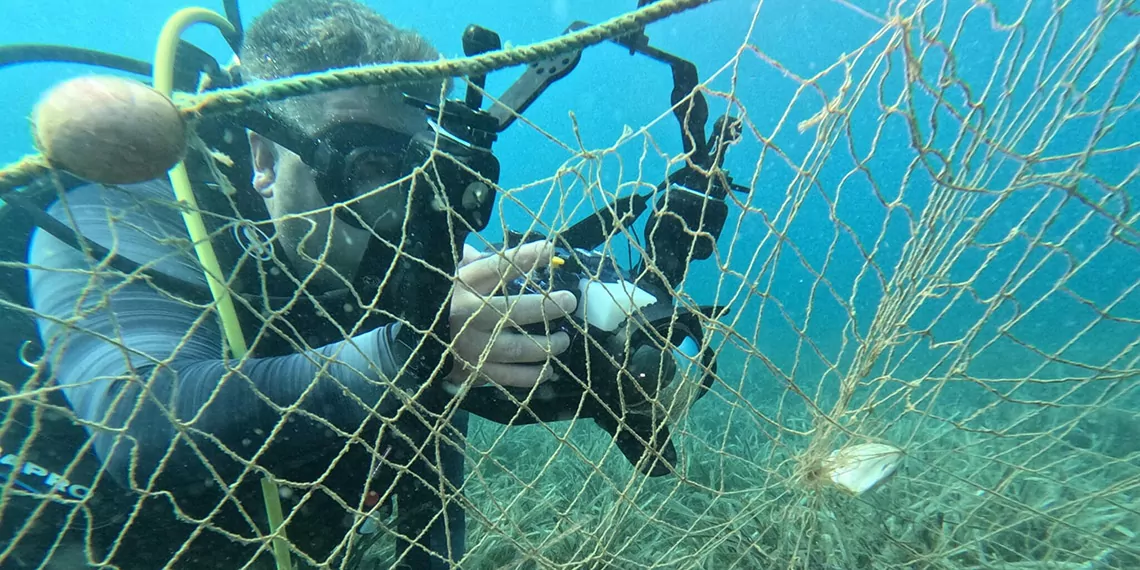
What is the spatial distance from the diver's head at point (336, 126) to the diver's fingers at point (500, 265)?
189 millimetres

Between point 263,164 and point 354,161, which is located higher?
point 263,164

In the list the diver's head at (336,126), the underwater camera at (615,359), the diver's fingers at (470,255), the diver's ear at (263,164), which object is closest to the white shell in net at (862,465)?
the underwater camera at (615,359)

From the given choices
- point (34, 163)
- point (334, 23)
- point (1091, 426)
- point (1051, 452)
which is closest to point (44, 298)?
point (34, 163)

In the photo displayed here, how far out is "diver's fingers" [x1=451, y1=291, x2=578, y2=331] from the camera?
117 centimetres

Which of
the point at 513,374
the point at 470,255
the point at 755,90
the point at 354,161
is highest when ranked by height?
the point at 755,90

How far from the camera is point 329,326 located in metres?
1.78

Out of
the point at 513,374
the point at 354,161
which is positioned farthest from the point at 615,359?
the point at 354,161

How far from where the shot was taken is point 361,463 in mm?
1647

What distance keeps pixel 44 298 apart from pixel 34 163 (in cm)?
74

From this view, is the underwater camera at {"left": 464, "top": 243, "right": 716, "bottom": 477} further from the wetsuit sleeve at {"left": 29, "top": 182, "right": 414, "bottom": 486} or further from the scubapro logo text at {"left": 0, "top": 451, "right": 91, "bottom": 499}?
the scubapro logo text at {"left": 0, "top": 451, "right": 91, "bottom": 499}

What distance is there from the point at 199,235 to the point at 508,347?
660 millimetres

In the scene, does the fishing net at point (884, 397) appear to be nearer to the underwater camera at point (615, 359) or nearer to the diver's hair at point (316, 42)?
the underwater camera at point (615, 359)

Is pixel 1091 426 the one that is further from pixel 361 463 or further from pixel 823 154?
pixel 361 463

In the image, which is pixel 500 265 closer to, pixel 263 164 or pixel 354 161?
pixel 354 161
